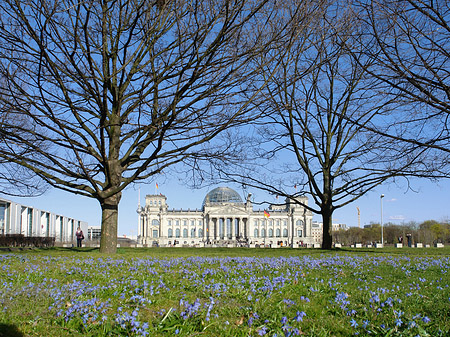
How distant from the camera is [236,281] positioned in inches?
202

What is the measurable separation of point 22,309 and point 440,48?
8065 millimetres

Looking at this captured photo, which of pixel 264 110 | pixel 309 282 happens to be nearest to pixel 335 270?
pixel 309 282

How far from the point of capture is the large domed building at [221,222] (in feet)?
429

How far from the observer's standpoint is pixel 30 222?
200ft

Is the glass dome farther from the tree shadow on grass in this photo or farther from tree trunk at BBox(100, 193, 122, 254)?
the tree shadow on grass

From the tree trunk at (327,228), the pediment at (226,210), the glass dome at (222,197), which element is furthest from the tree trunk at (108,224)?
the glass dome at (222,197)

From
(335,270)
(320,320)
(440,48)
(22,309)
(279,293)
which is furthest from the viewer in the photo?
(440,48)

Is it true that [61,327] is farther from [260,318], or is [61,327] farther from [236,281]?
[236,281]

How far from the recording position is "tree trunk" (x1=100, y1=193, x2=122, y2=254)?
12088 mm

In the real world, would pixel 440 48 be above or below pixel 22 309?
above

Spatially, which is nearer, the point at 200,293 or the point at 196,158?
the point at 200,293

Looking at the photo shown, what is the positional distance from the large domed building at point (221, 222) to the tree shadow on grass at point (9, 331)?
126m

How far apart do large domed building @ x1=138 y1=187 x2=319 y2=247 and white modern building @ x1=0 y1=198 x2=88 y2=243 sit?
142ft

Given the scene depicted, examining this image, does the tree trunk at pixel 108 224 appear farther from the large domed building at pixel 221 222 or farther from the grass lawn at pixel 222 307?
the large domed building at pixel 221 222
